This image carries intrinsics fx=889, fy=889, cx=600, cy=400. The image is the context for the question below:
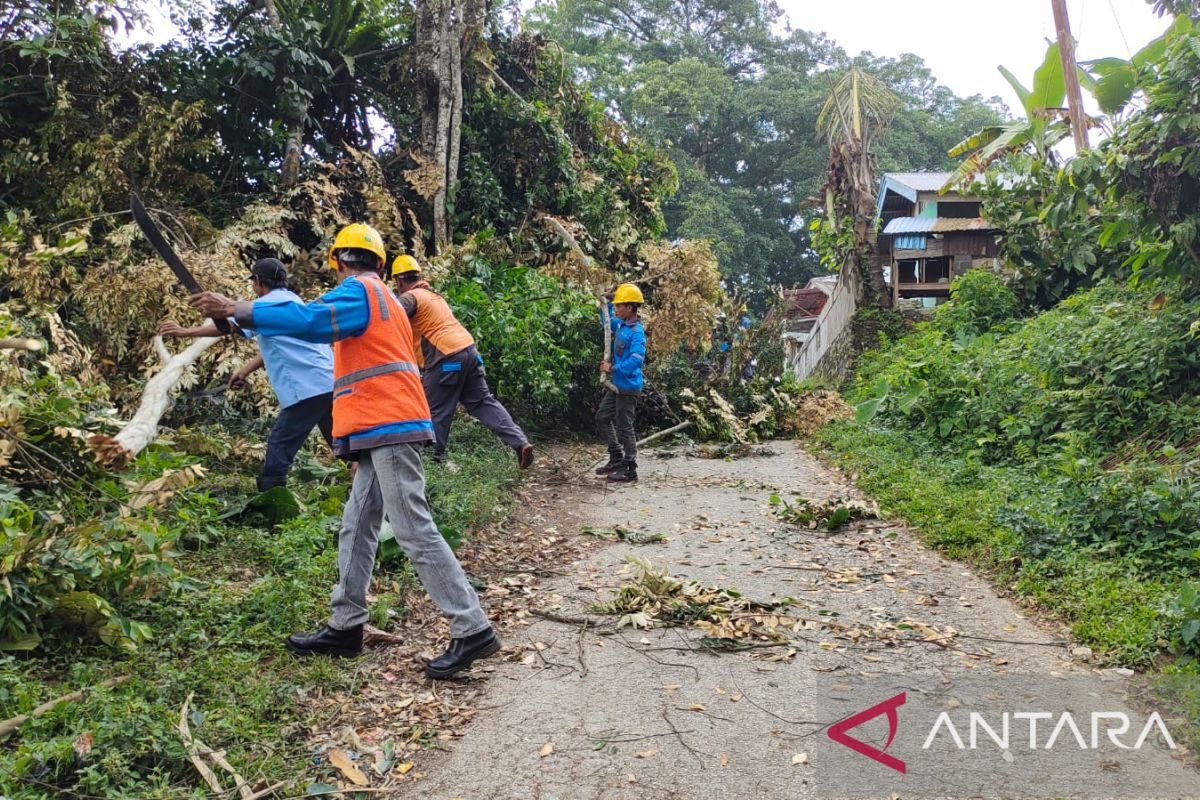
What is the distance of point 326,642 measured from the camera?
4227 millimetres

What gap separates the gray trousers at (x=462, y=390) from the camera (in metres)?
7.07

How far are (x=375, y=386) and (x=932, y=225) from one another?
17812mm

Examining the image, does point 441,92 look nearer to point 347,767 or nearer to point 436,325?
point 436,325

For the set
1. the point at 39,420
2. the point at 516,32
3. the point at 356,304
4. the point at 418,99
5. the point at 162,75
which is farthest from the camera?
the point at 516,32

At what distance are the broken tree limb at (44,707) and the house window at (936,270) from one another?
1941 centimetres

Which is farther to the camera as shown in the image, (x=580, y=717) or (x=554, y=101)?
(x=554, y=101)

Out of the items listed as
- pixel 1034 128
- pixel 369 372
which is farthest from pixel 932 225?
pixel 369 372

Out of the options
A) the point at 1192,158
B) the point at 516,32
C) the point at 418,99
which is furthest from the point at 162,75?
the point at 1192,158

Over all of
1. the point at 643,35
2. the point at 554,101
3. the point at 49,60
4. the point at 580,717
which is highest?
the point at 643,35

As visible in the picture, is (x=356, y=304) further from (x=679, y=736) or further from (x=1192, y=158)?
(x=1192, y=158)

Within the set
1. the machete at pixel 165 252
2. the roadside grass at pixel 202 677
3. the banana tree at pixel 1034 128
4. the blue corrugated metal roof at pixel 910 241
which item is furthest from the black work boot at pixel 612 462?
the blue corrugated metal roof at pixel 910 241

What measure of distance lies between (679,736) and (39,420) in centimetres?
389

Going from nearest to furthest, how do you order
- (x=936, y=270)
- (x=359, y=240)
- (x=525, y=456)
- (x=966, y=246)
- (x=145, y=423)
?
(x=359, y=240) < (x=145, y=423) < (x=525, y=456) < (x=966, y=246) < (x=936, y=270)

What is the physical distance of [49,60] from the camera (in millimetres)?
9180
